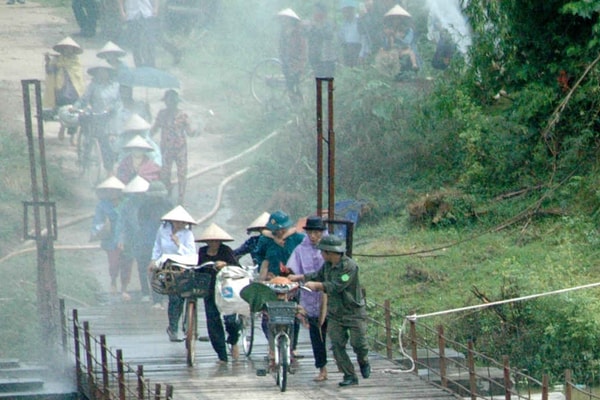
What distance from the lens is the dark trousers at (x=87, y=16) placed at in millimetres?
29938

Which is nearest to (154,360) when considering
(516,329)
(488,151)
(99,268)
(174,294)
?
(174,294)

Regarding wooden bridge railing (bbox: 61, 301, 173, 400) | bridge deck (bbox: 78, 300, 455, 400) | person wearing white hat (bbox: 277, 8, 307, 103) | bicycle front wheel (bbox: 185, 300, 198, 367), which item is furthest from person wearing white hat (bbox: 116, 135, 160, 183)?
bicycle front wheel (bbox: 185, 300, 198, 367)

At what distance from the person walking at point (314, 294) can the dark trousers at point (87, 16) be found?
52.2 feet

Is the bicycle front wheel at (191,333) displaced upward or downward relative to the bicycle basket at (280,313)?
downward

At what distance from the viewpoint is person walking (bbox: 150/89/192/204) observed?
23516mm

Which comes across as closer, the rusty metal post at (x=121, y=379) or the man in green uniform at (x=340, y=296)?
the rusty metal post at (x=121, y=379)

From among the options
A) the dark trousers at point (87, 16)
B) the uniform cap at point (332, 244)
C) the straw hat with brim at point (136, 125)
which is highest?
the dark trousers at point (87, 16)

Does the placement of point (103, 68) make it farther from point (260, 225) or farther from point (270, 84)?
point (260, 225)

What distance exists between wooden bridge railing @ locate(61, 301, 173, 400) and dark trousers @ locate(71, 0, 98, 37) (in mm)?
13763

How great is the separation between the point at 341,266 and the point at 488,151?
8.94 m

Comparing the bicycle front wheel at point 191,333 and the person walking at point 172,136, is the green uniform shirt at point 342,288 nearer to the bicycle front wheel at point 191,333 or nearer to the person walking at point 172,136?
the bicycle front wheel at point 191,333

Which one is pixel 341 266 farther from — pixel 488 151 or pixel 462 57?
pixel 462 57

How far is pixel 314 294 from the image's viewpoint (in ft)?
48.5

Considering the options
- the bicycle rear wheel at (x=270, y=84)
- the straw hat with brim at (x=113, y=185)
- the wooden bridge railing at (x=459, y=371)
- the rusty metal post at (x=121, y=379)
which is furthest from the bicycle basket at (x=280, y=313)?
the bicycle rear wheel at (x=270, y=84)
